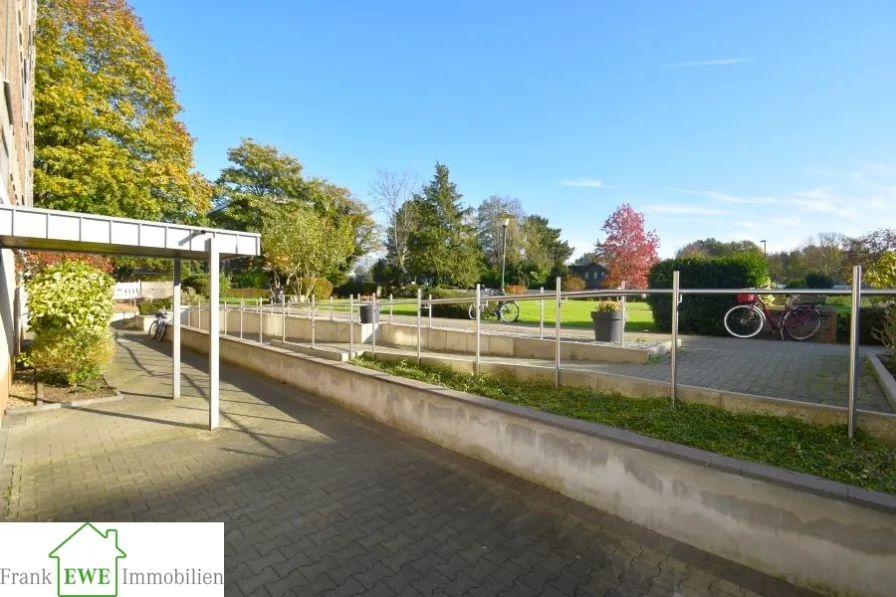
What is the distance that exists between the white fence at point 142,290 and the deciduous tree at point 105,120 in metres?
4.60

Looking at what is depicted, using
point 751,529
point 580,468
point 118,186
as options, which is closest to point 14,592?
point 580,468

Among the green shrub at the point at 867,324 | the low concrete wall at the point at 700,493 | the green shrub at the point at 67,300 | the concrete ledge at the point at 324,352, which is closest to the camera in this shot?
the low concrete wall at the point at 700,493

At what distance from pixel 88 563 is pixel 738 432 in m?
4.70

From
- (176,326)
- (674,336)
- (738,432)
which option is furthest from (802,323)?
(176,326)

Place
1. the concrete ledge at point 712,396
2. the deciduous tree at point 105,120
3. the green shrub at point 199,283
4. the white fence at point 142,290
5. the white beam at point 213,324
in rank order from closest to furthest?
the concrete ledge at point 712,396 → the white beam at point 213,324 → the deciduous tree at point 105,120 → the white fence at point 142,290 → the green shrub at point 199,283

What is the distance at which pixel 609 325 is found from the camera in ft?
25.5

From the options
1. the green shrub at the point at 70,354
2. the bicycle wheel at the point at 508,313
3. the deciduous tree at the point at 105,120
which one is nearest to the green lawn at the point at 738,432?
the green shrub at the point at 70,354

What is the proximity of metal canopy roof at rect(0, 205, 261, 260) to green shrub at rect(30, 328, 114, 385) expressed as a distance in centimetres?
162

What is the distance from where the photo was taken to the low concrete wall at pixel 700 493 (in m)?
2.36

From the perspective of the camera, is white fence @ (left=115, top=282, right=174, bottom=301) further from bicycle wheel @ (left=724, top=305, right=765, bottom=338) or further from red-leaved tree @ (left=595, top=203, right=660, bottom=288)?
red-leaved tree @ (left=595, top=203, right=660, bottom=288)

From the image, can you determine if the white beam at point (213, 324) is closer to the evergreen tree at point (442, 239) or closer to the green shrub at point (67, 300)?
the green shrub at point (67, 300)

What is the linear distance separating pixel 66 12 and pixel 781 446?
78.9ft

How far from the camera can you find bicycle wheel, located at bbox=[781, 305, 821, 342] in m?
9.45

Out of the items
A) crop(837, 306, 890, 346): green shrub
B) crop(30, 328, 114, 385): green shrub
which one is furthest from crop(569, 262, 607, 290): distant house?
crop(30, 328, 114, 385): green shrub
